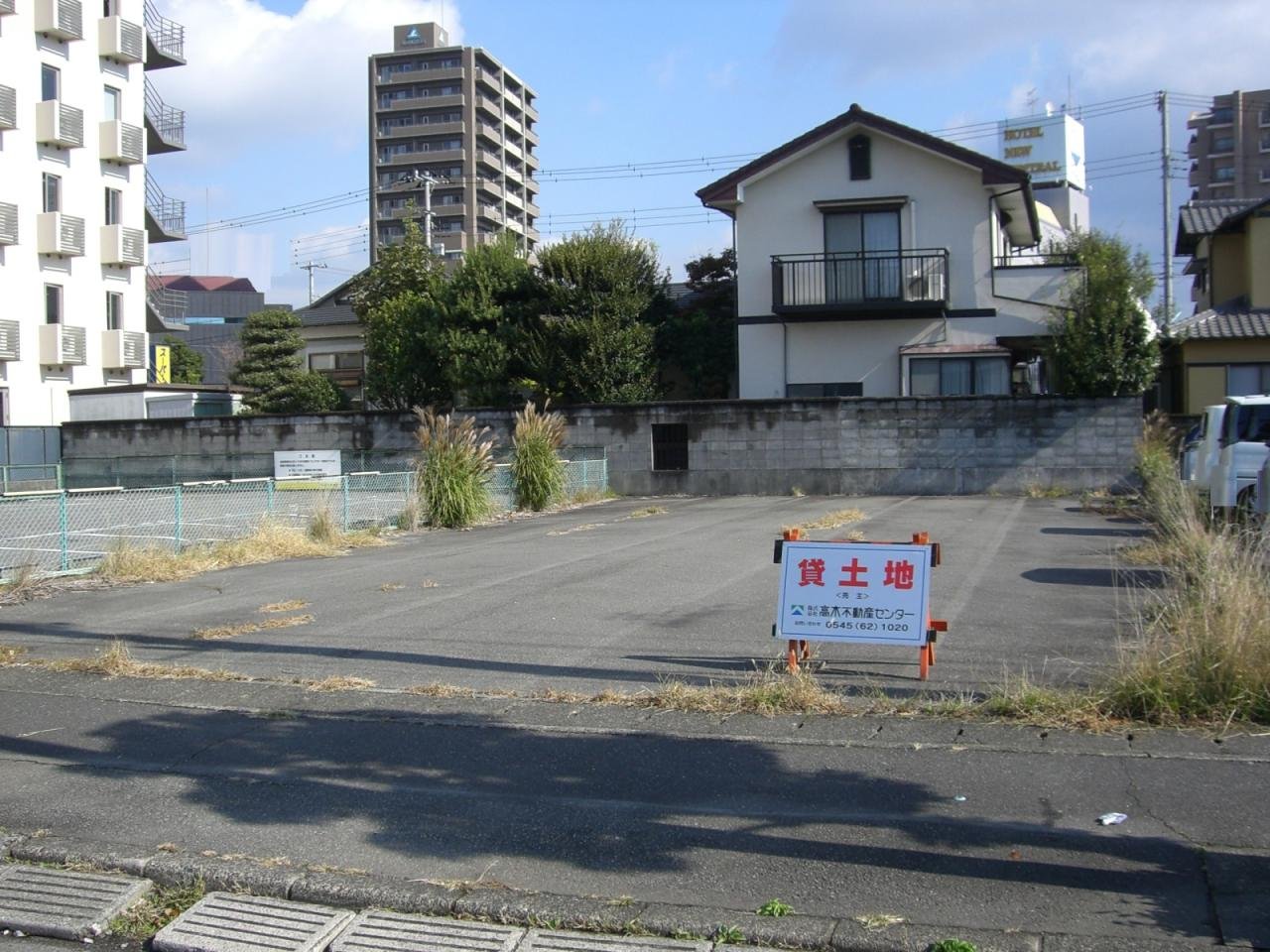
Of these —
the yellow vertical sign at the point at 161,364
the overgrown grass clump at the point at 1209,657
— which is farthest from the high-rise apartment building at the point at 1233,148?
the overgrown grass clump at the point at 1209,657

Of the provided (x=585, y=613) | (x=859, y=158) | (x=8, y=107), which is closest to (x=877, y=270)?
(x=859, y=158)

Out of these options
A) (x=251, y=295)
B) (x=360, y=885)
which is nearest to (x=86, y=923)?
(x=360, y=885)

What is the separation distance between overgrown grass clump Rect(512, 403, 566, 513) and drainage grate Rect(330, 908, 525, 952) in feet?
55.4

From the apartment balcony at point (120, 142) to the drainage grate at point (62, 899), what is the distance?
37.1 meters

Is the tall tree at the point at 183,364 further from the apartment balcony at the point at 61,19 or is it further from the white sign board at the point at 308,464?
the white sign board at the point at 308,464

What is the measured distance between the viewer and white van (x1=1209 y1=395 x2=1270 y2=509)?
13.3 metres

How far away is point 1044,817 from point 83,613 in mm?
8353

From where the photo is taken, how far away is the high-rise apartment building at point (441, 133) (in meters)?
77.0

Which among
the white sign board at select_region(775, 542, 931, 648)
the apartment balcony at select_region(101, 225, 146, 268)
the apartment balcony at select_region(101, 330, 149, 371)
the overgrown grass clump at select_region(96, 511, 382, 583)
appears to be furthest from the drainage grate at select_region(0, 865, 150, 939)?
the apartment balcony at select_region(101, 225, 146, 268)

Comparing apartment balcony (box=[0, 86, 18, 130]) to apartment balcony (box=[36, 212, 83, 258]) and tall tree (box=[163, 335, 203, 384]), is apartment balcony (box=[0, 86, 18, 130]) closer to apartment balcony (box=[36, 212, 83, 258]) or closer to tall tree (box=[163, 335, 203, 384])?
apartment balcony (box=[36, 212, 83, 258])

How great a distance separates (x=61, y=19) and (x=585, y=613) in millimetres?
33402

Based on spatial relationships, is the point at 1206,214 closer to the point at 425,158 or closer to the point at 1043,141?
the point at 1043,141

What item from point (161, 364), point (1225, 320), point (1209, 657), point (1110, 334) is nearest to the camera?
point (1209, 657)

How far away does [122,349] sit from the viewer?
1451 inches
